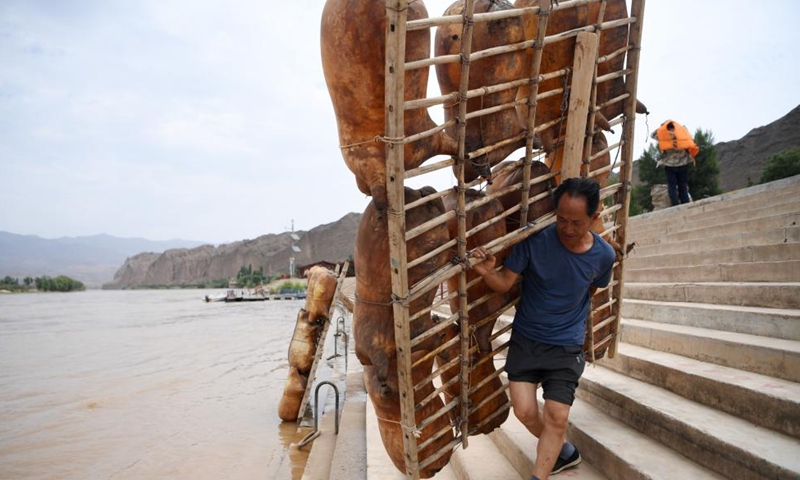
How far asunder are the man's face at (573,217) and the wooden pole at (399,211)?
2.30ft

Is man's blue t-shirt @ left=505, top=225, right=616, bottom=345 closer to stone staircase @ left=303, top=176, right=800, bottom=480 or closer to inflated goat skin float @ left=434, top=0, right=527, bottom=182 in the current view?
inflated goat skin float @ left=434, top=0, right=527, bottom=182

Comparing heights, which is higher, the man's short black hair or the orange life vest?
the orange life vest

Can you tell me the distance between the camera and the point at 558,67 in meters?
2.25

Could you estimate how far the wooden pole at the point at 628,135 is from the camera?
7.96 feet

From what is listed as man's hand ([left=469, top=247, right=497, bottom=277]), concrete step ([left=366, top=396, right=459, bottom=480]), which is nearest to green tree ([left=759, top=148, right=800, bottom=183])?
concrete step ([left=366, top=396, right=459, bottom=480])

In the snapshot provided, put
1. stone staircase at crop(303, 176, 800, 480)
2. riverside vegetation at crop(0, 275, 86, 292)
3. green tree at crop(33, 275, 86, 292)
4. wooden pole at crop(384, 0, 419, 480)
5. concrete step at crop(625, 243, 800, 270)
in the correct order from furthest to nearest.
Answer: green tree at crop(33, 275, 86, 292) → riverside vegetation at crop(0, 275, 86, 292) → concrete step at crop(625, 243, 800, 270) → stone staircase at crop(303, 176, 800, 480) → wooden pole at crop(384, 0, 419, 480)

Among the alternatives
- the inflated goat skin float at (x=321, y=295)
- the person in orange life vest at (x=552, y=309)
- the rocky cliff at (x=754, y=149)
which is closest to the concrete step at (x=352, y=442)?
the inflated goat skin float at (x=321, y=295)

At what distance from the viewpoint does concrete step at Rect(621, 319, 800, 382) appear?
2.21 meters

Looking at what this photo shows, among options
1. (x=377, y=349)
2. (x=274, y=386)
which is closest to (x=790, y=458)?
(x=377, y=349)

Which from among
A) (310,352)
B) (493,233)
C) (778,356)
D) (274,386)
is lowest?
(274,386)

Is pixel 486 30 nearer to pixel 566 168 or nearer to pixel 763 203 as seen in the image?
pixel 566 168

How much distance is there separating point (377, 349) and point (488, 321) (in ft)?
1.76

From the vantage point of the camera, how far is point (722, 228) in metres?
5.47

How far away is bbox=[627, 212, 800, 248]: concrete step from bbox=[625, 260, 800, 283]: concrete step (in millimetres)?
493
